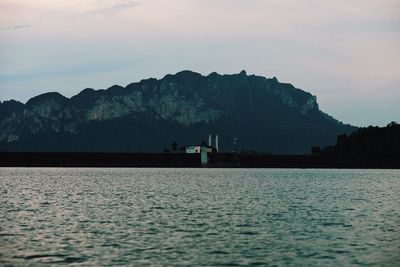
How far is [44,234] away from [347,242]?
19858 millimetres

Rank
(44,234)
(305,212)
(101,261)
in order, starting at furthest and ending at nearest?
(305,212) → (44,234) → (101,261)

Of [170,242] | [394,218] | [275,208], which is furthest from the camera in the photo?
[275,208]

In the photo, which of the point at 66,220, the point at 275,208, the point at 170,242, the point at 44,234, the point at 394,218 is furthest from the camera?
the point at 275,208

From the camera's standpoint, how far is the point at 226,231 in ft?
167

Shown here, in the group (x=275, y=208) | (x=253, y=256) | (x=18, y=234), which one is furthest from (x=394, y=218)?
(x=18, y=234)

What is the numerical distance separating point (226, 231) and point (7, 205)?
107 feet

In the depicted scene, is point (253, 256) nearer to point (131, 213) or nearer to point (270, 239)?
point (270, 239)

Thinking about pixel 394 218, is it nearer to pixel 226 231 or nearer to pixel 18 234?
pixel 226 231

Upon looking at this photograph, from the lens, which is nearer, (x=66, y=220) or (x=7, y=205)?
(x=66, y=220)

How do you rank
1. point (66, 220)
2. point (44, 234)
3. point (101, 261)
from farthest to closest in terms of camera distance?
point (66, 220) → point (44, 234) → point (101, 261)

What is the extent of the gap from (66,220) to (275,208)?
24394mm

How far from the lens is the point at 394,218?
63.3m

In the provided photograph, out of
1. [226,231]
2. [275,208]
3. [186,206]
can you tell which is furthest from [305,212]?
[226,231]

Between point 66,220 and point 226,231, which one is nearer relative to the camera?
point 226,231
